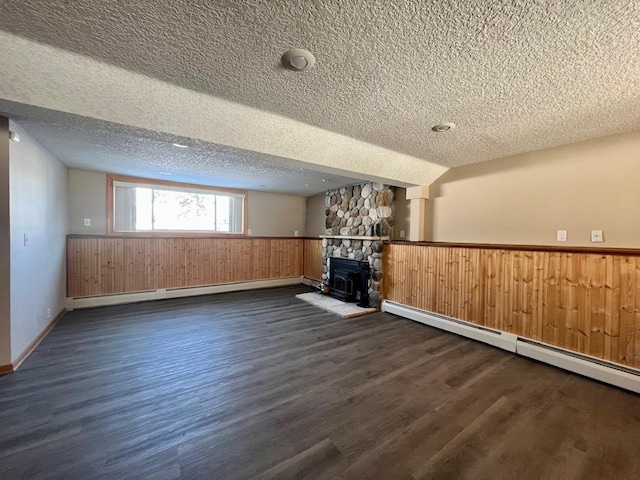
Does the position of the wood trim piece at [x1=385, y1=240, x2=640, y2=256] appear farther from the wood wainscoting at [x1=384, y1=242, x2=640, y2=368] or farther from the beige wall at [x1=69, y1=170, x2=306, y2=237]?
the beige wall at [x1=69, y1=170, x2=306, y2=237]

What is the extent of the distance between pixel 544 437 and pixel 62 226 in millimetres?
5857

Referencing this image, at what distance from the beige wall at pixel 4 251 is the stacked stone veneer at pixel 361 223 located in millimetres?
4141

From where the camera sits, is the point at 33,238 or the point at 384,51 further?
the point at 33,238

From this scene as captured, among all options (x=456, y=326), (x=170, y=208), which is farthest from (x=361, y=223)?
(x=170, y=208)

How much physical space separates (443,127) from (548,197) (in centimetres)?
164

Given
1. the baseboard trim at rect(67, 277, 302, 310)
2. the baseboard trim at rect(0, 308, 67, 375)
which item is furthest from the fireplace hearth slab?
the baseboard trim at rect(0, 308, 67, 375)

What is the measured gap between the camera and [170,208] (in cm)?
514

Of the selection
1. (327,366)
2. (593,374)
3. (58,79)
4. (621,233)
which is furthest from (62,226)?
(621,233)

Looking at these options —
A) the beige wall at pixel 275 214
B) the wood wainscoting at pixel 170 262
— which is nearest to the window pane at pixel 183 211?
the wood wainscoting at pixel 170 262

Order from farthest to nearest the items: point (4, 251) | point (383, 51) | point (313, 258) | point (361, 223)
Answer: point (313, 258) → point (361, 223) → point (4, 251) → point (383, 51)

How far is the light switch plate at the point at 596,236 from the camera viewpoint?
2.60m

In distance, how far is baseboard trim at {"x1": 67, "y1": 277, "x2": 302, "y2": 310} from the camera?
165 inches

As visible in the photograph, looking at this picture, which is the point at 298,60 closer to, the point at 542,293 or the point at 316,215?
the point at 542,293

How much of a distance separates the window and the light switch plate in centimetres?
571
